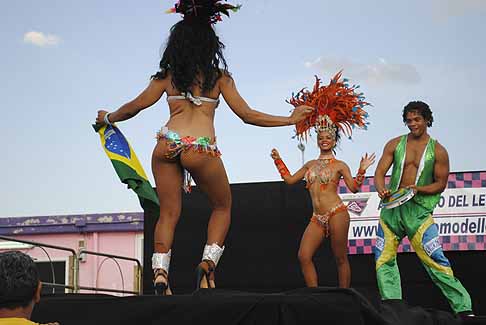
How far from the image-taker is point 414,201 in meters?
6.00

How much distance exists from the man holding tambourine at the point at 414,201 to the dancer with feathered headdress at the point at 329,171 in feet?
0.83

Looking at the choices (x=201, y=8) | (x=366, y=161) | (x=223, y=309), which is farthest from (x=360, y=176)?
(x=223, y=309)

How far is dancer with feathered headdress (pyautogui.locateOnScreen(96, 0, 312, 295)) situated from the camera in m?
4.72

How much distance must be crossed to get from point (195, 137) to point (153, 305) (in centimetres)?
132

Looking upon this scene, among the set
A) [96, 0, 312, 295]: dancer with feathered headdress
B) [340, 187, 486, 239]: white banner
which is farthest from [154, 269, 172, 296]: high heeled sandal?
[340, 187, 486, 239]: white banner

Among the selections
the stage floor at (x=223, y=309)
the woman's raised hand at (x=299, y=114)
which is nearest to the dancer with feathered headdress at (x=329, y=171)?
the woman's raised hand at (x=299, y=114)

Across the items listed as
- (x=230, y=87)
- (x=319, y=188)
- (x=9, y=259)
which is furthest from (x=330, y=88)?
(x=9, y=259)

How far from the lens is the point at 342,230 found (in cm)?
616

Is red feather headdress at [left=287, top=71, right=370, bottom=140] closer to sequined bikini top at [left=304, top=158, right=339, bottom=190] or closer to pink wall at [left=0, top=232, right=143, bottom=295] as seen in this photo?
sequined bikini top at [left=304, top=158, right=339, bottom=190]

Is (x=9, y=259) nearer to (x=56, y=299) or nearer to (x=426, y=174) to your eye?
(x=56, y=299)

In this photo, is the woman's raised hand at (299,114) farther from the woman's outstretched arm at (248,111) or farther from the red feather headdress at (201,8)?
the red feather headdress at (201,8)

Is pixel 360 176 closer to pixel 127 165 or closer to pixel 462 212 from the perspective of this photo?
pixel 127 165

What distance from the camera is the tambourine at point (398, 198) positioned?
5.88 meters

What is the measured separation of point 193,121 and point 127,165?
0.65 meters
